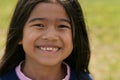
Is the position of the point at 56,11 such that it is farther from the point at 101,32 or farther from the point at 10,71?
the point at 101,32

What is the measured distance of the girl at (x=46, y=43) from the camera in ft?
11.5

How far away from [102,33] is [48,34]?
18.5 ft

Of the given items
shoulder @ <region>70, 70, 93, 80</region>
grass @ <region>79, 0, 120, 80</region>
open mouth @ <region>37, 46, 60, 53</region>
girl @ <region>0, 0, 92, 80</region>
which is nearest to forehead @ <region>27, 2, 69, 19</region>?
girl @ <region>0, 0, 92, 80</region>

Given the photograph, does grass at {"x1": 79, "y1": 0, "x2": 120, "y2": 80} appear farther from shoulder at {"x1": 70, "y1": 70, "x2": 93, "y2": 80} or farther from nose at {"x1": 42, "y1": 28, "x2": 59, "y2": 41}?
nose at {"x1": 42, "y1": 28, "x2": 59, "y2": 41}

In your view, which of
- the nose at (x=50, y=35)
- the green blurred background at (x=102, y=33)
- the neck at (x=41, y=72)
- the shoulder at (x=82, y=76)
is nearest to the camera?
the nose at (x=50, y=35)

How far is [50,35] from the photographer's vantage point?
344 centimetres

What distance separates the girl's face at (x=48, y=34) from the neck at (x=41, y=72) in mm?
129

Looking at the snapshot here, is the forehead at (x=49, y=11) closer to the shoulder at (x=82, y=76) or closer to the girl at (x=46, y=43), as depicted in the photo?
the girl at (x=46, y=43)

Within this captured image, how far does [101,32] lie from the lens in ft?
29.9

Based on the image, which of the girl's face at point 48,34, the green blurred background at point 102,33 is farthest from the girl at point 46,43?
the green blurred background at point 102,33

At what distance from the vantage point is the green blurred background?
675cm

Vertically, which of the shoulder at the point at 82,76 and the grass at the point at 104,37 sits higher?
the shoulder at the point at 82,76

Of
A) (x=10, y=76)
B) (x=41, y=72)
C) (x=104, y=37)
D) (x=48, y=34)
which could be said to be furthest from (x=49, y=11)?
(x=104, y=37)

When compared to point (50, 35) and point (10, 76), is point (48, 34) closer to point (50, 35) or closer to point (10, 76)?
point (50, 35)
